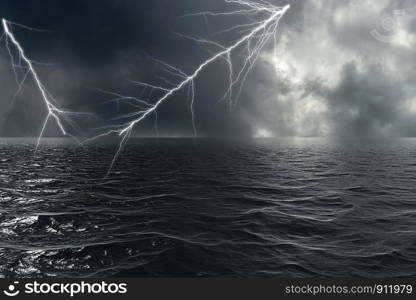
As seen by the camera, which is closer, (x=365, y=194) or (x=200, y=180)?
(x=365, y=194)

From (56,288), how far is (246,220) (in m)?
7.44

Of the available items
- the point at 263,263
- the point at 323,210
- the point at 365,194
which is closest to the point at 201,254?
the point at 263,263

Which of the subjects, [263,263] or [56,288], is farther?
[263,263]

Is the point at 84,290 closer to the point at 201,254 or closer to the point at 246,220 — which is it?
the point at 201,254

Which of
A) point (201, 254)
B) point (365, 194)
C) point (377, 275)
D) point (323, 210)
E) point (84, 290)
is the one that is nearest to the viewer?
point (84, 290)

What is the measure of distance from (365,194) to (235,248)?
12027 mm

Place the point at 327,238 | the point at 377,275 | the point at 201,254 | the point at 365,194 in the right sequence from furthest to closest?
the point at 365,194 < the point at 327,238 < the point at 201,254 < the point at 377,275

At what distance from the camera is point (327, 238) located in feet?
32.6

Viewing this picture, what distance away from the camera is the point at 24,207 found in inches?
571

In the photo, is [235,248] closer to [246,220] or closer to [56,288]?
[246,220]

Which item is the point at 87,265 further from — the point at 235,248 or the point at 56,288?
the point at 235,248

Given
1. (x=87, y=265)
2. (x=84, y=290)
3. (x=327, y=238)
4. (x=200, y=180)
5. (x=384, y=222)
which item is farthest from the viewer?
(x=200, y=180)

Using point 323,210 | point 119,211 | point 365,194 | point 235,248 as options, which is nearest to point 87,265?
point 235,248

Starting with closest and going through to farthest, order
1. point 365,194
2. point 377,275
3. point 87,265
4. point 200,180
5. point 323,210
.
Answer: point 377,275
point 87,265
point 323,210
point 365,194
point 200,180
